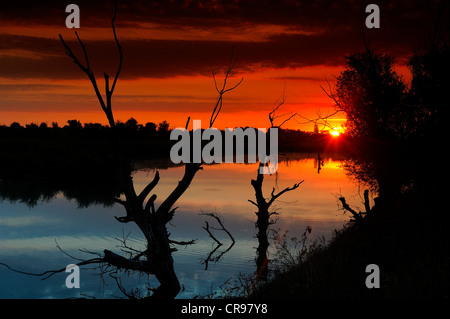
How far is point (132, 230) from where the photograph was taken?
121ft

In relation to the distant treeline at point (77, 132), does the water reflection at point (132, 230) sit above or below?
below

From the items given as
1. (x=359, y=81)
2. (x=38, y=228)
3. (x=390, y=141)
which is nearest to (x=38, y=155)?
(x=38, y=228)

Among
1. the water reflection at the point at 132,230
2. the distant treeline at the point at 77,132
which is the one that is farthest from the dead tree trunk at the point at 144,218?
the distant treeline at the point at 77,132

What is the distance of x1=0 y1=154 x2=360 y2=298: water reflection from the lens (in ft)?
85.3

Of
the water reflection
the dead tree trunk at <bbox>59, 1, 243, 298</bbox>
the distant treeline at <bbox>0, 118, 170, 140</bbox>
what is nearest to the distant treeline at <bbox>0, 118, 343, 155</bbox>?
the distant treeline at <bbox>0, 118, 170, 140</bbox>

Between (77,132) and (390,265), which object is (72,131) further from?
(390,265)

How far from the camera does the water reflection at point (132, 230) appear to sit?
26000mm

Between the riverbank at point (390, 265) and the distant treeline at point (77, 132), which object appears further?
the distant treeline at point (77, 132)

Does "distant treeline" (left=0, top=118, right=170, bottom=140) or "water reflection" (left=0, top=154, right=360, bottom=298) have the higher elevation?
"distant treeline" (left=0, top=118, right=170, bottom=140)

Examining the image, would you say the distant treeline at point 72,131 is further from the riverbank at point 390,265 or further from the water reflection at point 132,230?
the riverbank at point 390,265

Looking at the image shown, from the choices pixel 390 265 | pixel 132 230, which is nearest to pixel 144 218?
pixel 390 265

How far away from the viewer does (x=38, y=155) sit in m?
75.2

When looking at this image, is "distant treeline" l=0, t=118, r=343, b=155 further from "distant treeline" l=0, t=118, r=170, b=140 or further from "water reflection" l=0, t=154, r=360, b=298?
"water reflection" l=0, t=154, r=360, b=298
